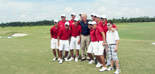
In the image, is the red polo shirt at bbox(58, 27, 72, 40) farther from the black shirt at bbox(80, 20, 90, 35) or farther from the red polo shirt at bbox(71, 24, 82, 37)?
the black shirt at bbox(80, 20, 90, 35)

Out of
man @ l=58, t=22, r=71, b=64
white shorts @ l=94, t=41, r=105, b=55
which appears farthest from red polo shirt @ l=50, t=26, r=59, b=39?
white shorts @ l=94, t=41, r=105, b=55

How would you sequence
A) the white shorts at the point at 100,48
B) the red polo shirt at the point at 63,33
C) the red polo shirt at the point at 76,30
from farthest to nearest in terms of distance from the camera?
the red polo shirt at the point at 76,30, the red polo shirt at the point at 63,33, the white shorts at the point at 100,48

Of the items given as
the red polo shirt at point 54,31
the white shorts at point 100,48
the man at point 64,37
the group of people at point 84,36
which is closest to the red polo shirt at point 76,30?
the group of people at point 84,36

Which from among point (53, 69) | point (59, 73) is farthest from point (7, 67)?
point (59, 73)

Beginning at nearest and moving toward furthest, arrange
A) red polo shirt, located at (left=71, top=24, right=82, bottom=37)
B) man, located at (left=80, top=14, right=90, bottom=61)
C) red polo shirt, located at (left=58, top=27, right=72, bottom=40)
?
man, located at (left=80, top=14, right=90, bottom=61), red polo shirt, located at (left=58, top=27, right=72, bottom=40), red polo shirt, located at (left=71, top=24, right=82, bottom=37)

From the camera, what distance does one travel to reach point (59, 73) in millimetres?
5320

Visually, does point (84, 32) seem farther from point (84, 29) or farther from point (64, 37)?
point (64, 37)

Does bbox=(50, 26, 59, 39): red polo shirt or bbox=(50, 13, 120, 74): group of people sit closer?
bbox=(50, 13, 120, 74): group of people

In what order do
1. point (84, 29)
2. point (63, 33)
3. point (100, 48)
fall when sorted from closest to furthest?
point (100, 48), point (84, 29), point (63, 33)

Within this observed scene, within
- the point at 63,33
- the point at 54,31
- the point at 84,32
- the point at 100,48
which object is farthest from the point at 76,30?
the point at 100,48

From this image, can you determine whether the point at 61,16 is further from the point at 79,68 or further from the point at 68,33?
the point at 79,68

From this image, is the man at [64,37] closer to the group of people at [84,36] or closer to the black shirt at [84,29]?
the group of people at [84,36]

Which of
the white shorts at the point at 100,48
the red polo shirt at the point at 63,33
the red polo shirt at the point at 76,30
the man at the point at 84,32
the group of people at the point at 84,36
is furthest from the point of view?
the red polo shirt at the point at 76,30

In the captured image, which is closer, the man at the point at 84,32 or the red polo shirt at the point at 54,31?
the man at the point at 84,32
